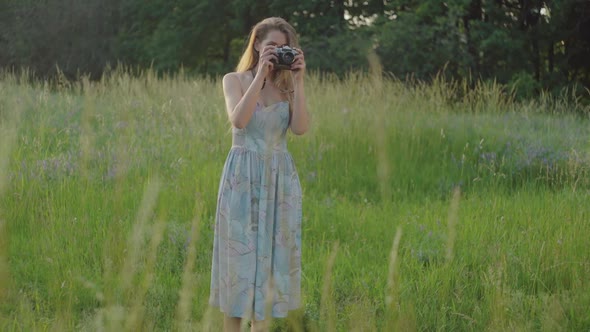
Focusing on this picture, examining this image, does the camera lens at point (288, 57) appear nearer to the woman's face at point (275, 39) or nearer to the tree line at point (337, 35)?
the woman's face at point (275, 39)

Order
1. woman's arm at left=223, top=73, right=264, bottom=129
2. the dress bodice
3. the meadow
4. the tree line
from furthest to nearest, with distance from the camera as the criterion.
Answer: the tree line → the meadow → the dress bodice → woman's arm at left=223, top=73, right=264, bottom=129

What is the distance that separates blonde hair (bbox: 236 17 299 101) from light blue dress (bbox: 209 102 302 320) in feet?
0.50

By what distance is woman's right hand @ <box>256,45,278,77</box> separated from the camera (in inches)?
110

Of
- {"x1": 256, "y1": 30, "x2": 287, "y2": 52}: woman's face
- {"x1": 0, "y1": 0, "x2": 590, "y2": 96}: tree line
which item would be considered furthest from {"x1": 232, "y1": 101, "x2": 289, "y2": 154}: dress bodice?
{"x1": 0, "y1": 0, "x2": 590, "y2": 96}: tree line

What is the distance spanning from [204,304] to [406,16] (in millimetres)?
13526

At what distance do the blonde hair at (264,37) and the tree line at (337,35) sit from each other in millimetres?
8355

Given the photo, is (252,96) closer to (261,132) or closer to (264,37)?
(261,132)

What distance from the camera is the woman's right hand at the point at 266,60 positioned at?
2.80 meters

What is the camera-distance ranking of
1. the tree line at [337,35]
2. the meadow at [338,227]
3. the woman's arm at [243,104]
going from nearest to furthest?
the woman's arm at [243,104], the meadow at [338,227], the tree line at [337,35]

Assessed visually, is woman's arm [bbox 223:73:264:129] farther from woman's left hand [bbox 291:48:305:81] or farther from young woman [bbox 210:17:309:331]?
woman's left hand [bbox 291:48:305:81]

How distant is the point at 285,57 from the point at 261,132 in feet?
1.12

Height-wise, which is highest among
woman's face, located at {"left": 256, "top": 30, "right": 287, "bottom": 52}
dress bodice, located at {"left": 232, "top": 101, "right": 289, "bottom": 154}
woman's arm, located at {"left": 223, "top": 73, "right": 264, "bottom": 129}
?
woman's face, located at {"left": 256, "top": 30, "right": 287, "bottom": 52}

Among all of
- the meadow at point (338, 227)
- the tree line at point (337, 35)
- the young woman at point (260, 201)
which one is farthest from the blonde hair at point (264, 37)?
the tree line at point (337, 35)

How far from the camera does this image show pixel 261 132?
294 cm
